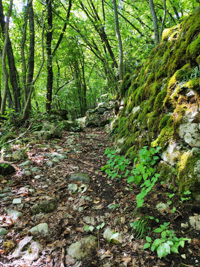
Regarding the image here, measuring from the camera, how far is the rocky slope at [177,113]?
2238mm

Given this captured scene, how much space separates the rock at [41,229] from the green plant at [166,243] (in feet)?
4.50

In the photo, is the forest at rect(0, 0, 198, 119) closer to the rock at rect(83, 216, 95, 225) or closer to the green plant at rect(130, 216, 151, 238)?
the rock at rect(83, 216, 95, 225)

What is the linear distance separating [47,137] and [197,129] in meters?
5.22

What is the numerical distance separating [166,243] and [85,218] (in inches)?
51.8

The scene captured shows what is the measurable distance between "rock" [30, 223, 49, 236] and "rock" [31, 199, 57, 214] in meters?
0.29

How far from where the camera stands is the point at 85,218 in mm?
2514

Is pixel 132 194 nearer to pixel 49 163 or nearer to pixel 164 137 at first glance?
pixel 164 137

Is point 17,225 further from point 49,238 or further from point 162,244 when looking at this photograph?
point 162,244

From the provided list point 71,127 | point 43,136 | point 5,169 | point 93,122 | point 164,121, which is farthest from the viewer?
point 93,122

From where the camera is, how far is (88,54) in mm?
16484

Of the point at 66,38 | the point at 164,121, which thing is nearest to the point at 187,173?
the point at 164,121

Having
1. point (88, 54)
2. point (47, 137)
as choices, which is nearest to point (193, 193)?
point (47, 137)

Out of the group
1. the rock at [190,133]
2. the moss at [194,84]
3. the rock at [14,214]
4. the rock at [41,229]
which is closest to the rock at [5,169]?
the rock at [14,214]

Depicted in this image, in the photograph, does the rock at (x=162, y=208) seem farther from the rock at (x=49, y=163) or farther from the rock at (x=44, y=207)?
the rock at (x=49, y=163)
